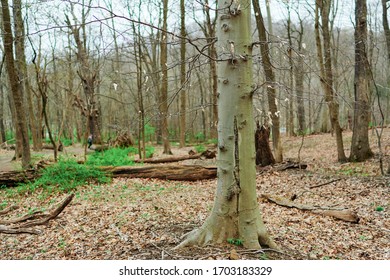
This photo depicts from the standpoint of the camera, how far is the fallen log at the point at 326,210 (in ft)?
15.9

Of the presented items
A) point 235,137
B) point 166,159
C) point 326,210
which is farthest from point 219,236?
point 166,159

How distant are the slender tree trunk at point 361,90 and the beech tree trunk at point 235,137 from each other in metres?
6.02

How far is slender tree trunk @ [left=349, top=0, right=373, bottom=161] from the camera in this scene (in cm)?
867

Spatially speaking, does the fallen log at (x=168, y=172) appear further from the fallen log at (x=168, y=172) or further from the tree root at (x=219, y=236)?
the tree root at (x=219, y=236)

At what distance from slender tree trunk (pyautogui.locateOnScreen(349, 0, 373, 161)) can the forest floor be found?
1208 mm

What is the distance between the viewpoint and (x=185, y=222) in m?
4.75

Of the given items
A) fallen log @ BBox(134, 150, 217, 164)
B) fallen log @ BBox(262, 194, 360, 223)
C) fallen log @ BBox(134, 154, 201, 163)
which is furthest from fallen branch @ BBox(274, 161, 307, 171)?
fallen log @ BBox(134, 154, 201, 163)

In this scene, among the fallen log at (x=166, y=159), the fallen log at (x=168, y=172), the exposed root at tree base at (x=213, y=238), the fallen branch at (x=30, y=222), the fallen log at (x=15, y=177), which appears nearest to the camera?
the exposed root at tree base at (x=213, y=238)

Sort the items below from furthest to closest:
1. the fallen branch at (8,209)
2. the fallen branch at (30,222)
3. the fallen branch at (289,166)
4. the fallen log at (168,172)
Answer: the fallen branch at (289,166), the fallen log at (168,172), the fallen branch at (8,209), the fallen branch at (30,222)

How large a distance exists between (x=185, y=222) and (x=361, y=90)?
7.04 m

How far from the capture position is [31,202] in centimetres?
691

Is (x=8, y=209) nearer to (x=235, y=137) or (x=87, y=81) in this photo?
(x=235, y=137)

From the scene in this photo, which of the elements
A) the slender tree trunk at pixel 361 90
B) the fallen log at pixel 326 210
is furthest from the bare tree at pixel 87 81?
the slender tree trunk at pixel 361 90

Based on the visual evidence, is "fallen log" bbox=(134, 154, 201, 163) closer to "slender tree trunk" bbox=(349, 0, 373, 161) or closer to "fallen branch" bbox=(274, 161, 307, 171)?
"fallen branch" bbox=(274, 161, 307, 171)
